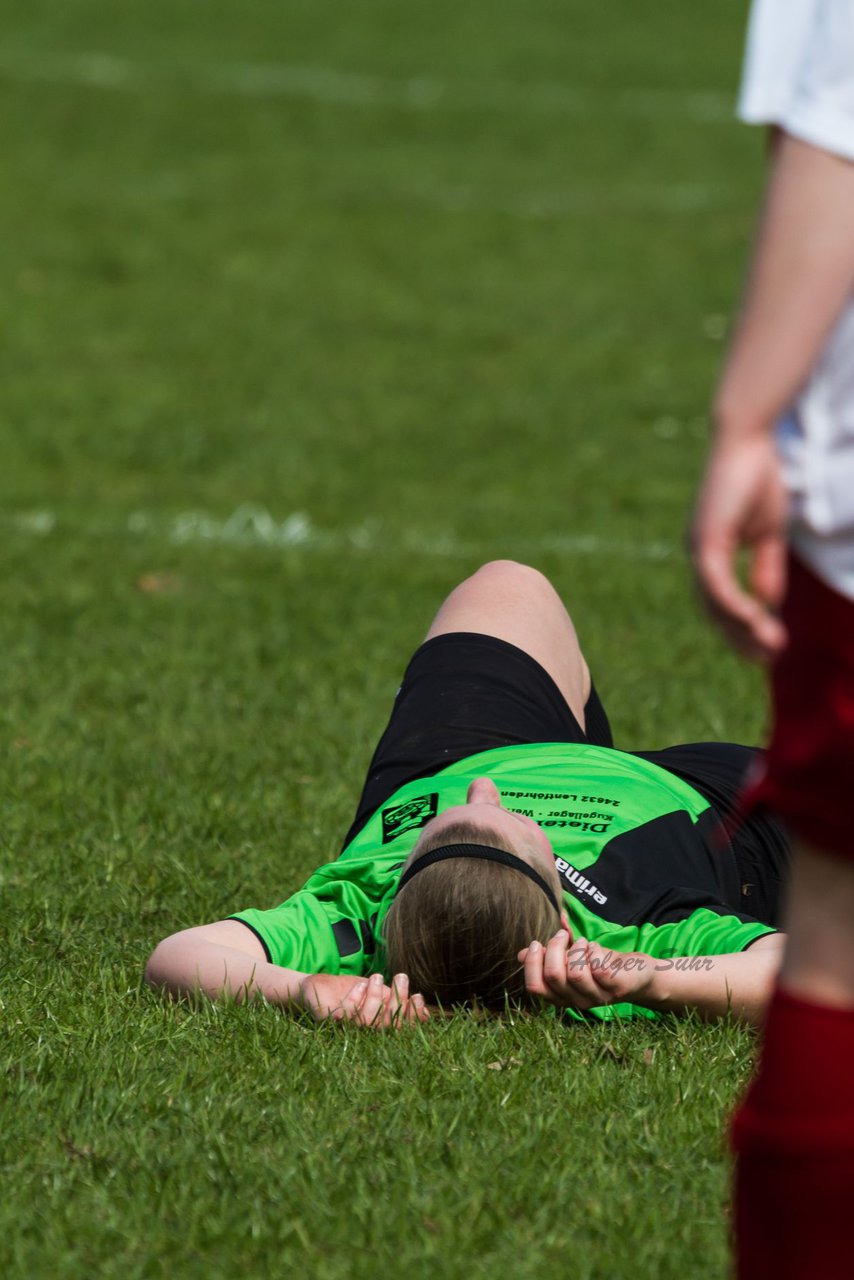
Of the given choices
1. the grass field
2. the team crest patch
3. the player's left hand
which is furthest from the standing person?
the team crest patch

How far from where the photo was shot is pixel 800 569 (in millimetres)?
1696

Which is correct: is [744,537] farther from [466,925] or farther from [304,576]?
[304,576]

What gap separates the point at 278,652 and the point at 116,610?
74 centimetres

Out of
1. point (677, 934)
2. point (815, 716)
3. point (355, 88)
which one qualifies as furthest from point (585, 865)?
point (355, 88)

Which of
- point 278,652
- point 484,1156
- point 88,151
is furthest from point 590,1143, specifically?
point 88,151

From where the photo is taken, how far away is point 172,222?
14.7 metres

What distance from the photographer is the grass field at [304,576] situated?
2.65 meters

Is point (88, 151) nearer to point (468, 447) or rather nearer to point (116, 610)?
point (468, 447)

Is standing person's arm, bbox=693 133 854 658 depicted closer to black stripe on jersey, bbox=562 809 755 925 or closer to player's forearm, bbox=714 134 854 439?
player's forearm, bbox=714 134 854 439

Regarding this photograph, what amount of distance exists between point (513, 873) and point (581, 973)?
20cm

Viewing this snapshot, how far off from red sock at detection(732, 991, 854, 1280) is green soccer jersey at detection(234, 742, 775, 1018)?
1.38 metres

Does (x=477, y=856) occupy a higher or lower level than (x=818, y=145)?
lower

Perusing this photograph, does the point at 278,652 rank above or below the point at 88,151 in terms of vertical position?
above

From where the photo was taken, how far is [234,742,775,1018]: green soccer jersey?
332 centimetres
